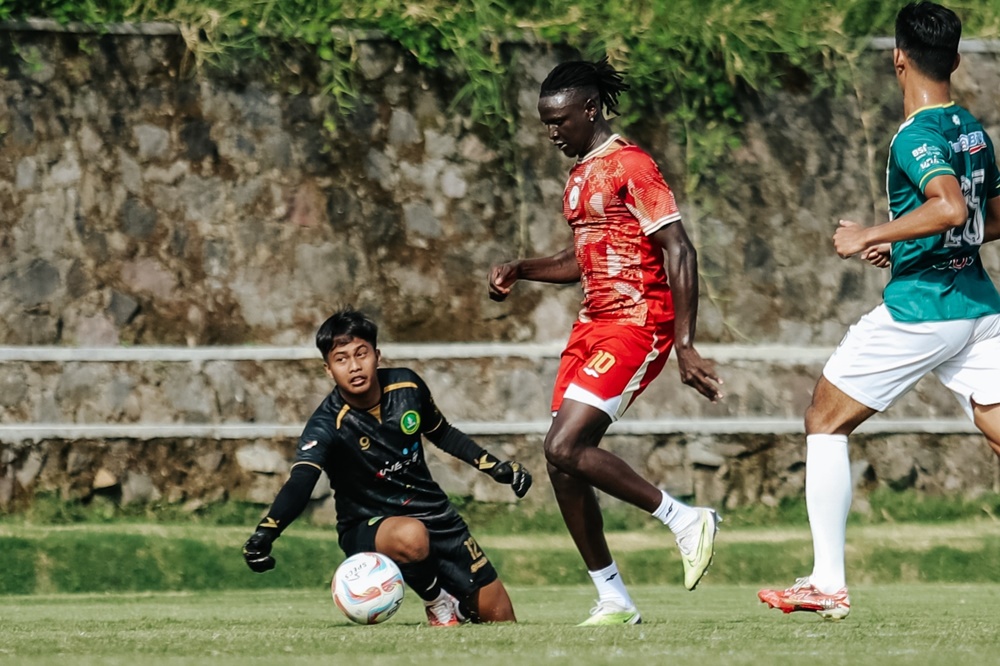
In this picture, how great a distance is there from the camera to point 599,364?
252 inches

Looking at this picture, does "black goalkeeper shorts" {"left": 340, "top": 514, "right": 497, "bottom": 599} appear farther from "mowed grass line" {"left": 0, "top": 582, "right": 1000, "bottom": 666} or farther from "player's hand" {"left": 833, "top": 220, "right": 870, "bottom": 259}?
"player's hand" {"left": 833, "top": 220, "right": 870, "bottom": 259}

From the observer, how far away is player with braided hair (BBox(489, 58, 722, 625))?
633cm

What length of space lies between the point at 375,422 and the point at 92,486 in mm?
4163

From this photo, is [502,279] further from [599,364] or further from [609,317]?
[599,364]

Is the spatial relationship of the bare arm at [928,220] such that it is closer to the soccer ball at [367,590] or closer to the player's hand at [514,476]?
the player's hand at [514,476]

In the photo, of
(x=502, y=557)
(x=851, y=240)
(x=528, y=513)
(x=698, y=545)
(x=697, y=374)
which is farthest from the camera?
(x=528, y=513)

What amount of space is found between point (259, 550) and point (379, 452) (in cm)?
80

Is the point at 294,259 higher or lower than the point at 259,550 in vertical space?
higher

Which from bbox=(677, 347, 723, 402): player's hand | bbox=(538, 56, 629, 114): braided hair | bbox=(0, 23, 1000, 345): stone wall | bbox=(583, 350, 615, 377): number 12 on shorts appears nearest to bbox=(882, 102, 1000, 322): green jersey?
bbox=(677, 347, 723, 402): player's hand

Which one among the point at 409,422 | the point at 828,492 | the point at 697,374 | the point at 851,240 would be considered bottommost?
the point at 409,422

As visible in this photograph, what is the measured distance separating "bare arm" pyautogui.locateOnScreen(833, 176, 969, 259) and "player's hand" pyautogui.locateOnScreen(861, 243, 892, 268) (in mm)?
321

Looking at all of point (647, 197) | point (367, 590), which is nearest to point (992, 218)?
point (647, 197)

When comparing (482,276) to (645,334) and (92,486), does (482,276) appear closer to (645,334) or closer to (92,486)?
(92,486)

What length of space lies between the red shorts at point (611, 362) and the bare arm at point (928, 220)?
1.28 m
